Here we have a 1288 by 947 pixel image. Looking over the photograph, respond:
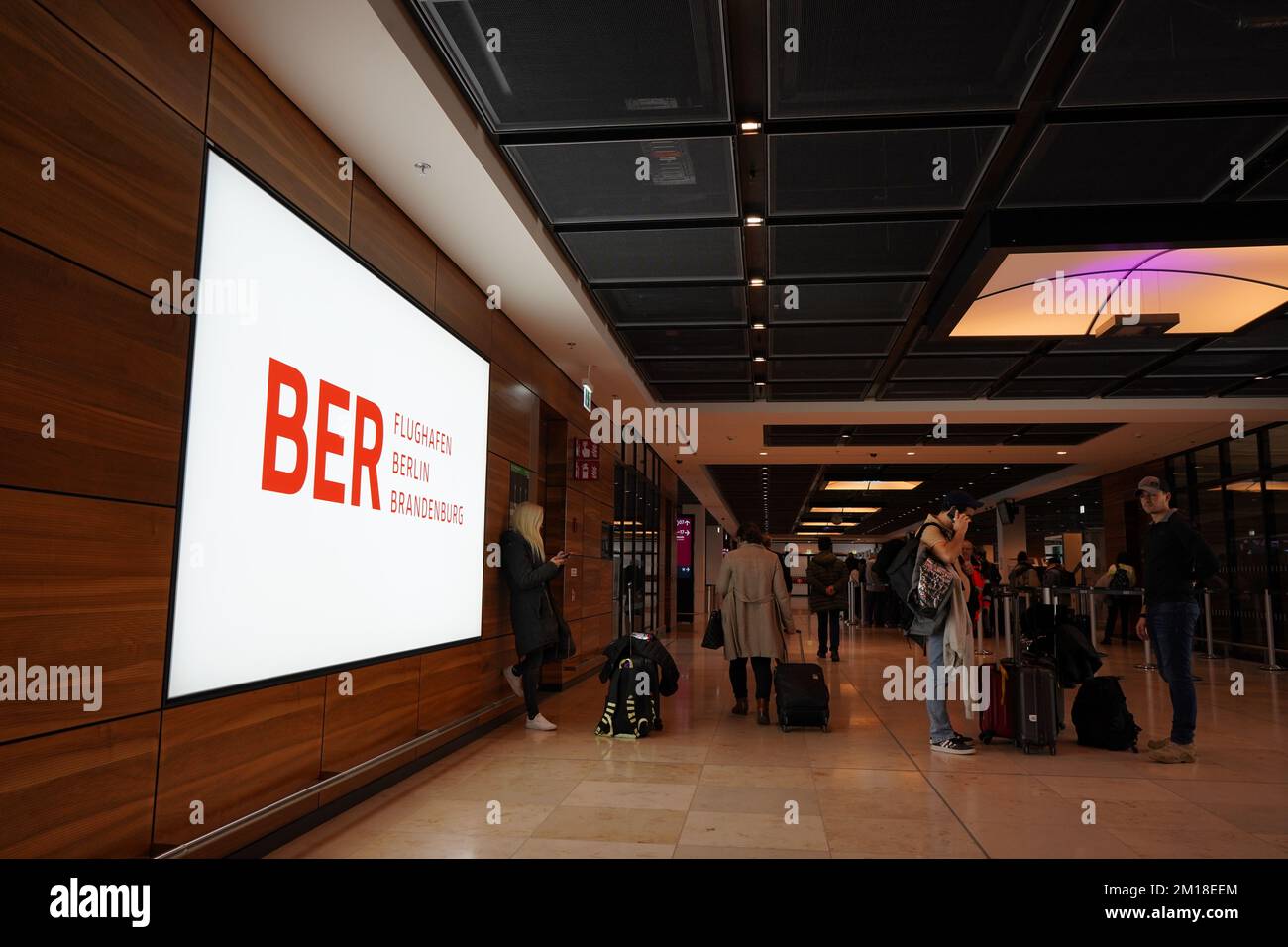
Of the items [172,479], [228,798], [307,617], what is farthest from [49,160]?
[228,798]

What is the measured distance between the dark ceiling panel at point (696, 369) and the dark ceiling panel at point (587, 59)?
191 inches

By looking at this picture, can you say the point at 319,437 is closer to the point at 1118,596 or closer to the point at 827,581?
the point at 827,581

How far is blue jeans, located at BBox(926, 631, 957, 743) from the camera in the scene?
5711mm

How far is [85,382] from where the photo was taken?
2.55 m

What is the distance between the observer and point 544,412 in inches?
333

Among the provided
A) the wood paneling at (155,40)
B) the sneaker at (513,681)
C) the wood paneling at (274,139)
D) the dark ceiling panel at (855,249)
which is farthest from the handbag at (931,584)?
the wood paneling at (155,40)

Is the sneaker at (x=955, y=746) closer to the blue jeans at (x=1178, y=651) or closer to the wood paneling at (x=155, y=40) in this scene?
the blue jeans at (x=1178, y=651)

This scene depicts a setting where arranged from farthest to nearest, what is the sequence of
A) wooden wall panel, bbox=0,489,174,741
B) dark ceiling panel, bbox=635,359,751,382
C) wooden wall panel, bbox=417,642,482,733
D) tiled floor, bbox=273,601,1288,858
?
dark ceiling panel, bbox=635,359,751,382 → wooden wall panel, bbox=417,642,482,733 → tiled floor, bbox=273,601,1288,858 → wooden wall panel, bbox=0,489,174,741

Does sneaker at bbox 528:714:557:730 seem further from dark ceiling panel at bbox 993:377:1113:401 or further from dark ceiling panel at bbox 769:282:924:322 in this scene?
dark ceiling panel at bbox 993:377:1113:401

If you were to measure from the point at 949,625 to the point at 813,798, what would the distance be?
184 centimetres

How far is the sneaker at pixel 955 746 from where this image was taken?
221 inches

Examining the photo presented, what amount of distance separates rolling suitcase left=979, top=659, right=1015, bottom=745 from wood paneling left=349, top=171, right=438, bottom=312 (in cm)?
466

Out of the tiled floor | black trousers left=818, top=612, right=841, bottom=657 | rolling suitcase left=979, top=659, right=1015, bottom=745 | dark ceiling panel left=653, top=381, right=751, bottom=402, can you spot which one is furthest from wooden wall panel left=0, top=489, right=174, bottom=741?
black trousers left=818, top=612, right=841, bottom=657

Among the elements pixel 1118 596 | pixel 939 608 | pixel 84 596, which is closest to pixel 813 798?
pixel 939 608
